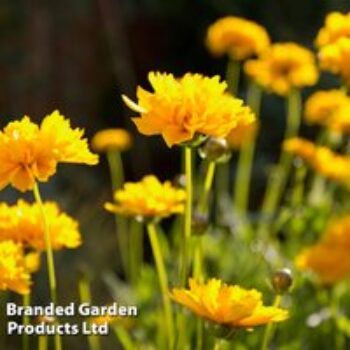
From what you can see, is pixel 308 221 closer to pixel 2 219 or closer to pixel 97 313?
pixel 97 313

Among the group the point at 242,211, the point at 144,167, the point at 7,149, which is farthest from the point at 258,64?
the point at 144,167

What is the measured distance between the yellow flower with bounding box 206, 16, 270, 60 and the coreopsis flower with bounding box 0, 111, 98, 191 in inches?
39.6

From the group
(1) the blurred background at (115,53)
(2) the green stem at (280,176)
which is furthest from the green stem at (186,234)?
(1) the blurred background at (115,53)

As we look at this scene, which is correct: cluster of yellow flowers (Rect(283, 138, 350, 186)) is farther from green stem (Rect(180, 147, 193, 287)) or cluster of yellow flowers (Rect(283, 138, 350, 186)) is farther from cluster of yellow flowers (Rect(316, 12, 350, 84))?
green stem (Rect(180, 147, 193, 287))

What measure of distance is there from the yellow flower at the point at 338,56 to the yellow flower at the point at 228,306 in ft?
1.31

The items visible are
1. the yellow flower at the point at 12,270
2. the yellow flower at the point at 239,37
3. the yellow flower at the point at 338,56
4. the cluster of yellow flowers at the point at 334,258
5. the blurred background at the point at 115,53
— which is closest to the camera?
the yellow flower at the point at 12,270

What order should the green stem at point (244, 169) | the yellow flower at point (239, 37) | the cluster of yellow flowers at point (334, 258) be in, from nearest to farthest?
the cluster of yellow flowers at point (334, 258)
the yellow flower at point (239, 37)
the green stem at point (244, 169)

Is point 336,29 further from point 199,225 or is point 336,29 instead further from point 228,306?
point 228,306

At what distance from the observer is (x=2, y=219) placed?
3.87 feet

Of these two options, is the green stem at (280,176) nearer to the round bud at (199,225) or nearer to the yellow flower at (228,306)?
the round bud at (199,225)

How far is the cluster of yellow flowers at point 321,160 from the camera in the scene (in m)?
2.08

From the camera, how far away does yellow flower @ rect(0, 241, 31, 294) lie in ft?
3.46

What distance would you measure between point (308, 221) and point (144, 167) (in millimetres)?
1827

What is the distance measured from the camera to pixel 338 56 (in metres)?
1.33
